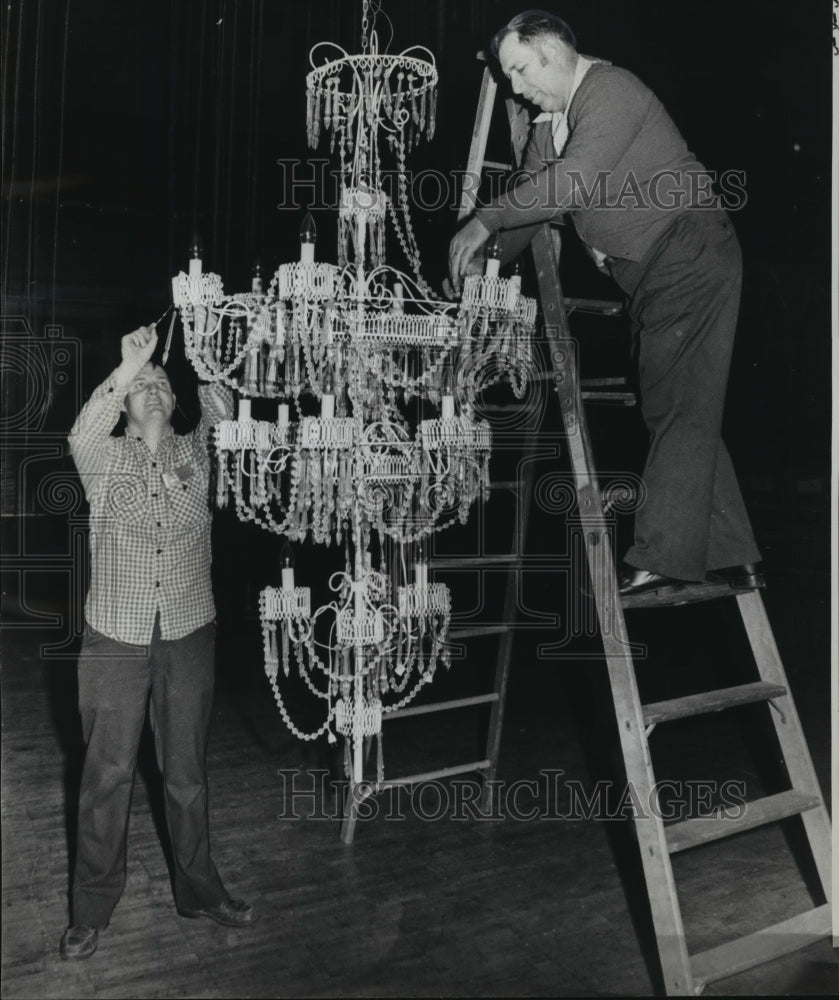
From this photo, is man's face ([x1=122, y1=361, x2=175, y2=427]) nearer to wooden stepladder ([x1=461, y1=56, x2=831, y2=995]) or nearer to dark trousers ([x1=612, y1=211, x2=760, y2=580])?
wooden stepladder ([x1=461, y1=56, x2=831, y2=995])

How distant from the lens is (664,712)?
8.50ft

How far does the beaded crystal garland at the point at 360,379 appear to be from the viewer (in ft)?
9.35

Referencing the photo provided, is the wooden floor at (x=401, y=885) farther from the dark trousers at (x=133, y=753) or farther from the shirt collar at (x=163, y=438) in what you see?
the shirt collar at (x=163, y=438)

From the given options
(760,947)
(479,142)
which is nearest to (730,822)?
(760,947)

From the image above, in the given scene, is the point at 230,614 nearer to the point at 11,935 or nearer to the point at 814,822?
the point at 11,935

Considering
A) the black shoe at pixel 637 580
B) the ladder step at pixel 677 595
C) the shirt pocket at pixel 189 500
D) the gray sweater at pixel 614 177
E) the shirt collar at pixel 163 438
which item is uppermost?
the gray sweater at pixel 614 177

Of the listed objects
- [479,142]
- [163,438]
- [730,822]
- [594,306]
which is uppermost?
[479,142]

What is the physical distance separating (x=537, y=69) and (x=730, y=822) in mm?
2188

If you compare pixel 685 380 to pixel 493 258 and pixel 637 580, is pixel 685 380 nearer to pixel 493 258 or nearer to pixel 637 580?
pixel 637 580

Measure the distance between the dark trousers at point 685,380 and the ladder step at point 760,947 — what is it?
1.07m

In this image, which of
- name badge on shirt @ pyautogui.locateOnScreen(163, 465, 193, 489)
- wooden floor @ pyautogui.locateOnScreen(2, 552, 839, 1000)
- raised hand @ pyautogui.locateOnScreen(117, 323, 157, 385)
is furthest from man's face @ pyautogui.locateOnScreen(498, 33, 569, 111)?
wooden floor @ pyautogui.locateOnScreen(2, 552, 839, 1000)

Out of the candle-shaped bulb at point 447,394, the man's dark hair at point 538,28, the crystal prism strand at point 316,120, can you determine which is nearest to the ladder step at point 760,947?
the candle-shaped bulb at point 447,394

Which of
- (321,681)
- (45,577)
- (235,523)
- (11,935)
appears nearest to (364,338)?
(11,935)

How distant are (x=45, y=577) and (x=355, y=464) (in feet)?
25.7
